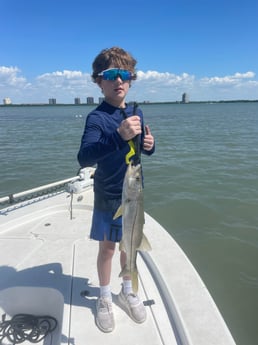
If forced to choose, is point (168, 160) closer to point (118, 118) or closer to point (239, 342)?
point (239, 342)

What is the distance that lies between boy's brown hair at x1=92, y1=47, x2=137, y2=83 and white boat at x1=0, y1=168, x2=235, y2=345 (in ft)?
6.66

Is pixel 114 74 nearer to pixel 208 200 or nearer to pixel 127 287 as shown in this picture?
pixel 127 287

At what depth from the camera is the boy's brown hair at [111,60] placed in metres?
2.37

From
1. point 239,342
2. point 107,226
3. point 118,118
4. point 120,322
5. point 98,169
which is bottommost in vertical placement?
point 239,342

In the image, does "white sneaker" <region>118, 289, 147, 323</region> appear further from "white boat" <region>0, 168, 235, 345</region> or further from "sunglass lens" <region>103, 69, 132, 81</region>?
"sunglass lens" <region>103, 69, 132, 81</region>

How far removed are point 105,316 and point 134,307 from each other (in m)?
0.26

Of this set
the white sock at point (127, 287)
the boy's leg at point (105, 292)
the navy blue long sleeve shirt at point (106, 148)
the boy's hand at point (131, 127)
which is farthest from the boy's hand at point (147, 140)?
the white sock at point (127, 287)

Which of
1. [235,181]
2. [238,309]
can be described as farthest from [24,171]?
[238,309]

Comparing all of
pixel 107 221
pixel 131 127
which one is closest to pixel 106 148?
pixel 131 127

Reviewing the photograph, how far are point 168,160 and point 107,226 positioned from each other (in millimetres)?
11370

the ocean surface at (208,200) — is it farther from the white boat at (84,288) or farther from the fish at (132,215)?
the fish at (132,215)

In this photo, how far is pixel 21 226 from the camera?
4262mm

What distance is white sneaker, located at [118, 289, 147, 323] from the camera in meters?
2.56

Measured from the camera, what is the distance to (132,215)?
2023 millimetres
